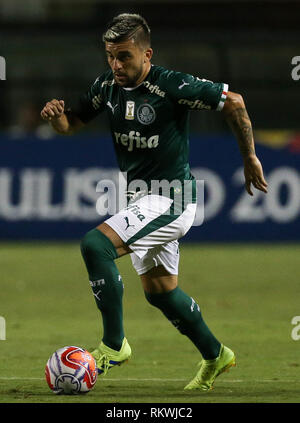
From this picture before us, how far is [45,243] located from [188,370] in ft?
33.5

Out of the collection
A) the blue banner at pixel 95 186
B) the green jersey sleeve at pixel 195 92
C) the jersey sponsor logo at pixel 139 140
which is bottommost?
the blue banner at pixel 95 186

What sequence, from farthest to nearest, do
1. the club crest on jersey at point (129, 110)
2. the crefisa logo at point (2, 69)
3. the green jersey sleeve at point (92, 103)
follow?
the crefisa logo at point (2, 69)
the green jersey sleeve at point (92, 103)
the club crest on jersey at point (129, 110)

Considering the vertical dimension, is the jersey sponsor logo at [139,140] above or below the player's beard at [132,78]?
below

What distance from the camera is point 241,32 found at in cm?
2012

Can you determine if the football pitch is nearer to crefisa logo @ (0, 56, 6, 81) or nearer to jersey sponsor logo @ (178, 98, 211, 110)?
jersey sponsor logo @ (178, 98, 211, 110)

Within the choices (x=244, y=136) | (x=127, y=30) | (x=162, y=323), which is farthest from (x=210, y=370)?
(x=162, y=323)

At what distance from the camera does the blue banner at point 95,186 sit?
17031 mm

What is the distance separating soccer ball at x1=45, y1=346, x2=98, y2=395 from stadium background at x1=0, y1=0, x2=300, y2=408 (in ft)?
0.41

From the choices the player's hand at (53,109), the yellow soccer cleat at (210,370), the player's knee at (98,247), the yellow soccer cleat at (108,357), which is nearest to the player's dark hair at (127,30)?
the player's hand at (53,109)

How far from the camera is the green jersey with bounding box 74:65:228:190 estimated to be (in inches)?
272

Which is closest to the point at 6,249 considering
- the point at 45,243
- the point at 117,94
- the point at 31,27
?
the point at 45,243

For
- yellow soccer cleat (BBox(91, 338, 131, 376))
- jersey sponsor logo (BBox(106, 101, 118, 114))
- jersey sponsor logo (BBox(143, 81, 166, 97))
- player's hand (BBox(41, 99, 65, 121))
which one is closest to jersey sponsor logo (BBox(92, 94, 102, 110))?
jersey sponsor logo (BBox(106, 101, 118, 114))

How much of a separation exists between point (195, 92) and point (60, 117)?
101 centimetres

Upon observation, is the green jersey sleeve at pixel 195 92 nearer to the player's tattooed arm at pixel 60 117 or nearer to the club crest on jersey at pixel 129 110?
the club crest on jersey at pixel 129 110
